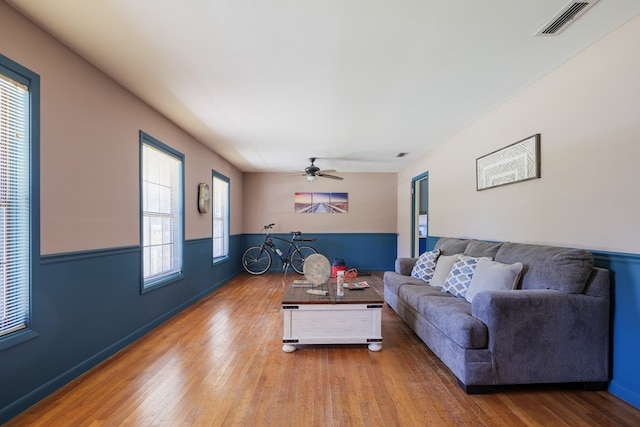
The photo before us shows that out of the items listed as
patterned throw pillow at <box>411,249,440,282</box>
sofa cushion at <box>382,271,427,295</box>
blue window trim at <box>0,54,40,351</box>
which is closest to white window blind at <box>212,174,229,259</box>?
sofa cushion at <box>382,271,427,295</box>

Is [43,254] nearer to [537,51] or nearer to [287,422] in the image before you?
[287,422]

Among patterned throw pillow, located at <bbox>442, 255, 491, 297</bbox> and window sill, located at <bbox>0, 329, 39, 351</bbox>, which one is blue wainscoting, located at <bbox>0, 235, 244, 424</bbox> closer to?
window sill, located at <bbox>0, 329, 39, 351</bbox>

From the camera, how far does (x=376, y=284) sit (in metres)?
5.68

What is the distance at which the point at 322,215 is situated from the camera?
7301 millimetres

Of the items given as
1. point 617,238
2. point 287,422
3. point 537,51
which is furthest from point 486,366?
point 537,51

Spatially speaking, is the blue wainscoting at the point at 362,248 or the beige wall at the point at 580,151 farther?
the blue wainscoting at the point at 362,248

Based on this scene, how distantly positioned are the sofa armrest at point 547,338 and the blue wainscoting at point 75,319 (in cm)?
294

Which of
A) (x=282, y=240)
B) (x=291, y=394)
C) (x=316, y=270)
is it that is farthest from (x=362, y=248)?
(x=291, y=394)

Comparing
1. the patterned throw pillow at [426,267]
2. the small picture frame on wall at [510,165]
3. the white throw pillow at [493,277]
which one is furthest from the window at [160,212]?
the small picture frame on wall at [510,165]

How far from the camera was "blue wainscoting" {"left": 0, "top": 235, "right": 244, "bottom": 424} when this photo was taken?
6.00 ft

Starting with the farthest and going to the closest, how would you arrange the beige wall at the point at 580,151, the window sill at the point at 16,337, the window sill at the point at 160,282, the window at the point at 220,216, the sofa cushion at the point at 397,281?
the window at the point at 220,216, the sofa cushion at the point at 397,281, the window sill at the point at 160,282, the beige wall at the point at 580,151, the window sill at the point at 16,337

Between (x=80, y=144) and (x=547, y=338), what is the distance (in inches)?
143

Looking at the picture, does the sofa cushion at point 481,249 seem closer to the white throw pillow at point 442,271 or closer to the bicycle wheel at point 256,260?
the white throw pillow at point 442,271

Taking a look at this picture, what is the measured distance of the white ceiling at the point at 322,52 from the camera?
1784mm
